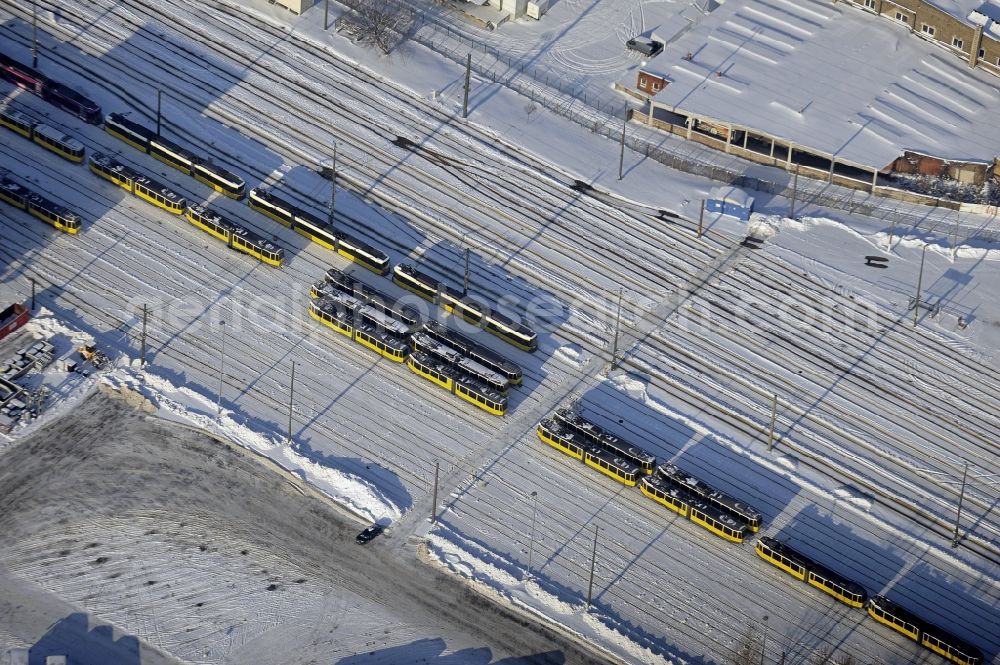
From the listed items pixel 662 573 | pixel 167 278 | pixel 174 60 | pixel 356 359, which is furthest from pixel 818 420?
pixel 174 60

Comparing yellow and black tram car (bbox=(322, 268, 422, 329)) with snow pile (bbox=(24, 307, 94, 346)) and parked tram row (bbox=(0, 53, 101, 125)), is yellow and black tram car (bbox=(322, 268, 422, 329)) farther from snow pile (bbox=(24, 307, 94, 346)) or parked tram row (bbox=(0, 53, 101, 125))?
parked tram row (bbox=(0, 53, 101, 125))

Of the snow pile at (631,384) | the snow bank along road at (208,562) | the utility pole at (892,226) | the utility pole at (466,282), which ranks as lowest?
the snow bank along road at (208,562)

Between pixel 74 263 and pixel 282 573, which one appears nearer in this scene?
pixel 282 573

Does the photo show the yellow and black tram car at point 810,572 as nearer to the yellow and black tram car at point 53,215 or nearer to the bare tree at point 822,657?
the bare tree at point 822,657

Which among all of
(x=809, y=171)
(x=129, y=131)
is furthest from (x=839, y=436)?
(x=129, y=131)

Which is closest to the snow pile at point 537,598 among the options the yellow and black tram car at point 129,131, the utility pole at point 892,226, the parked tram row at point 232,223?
the parked tram row at point 232,223

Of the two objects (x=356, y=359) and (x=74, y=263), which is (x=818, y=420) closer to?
(x=356, y=359)
